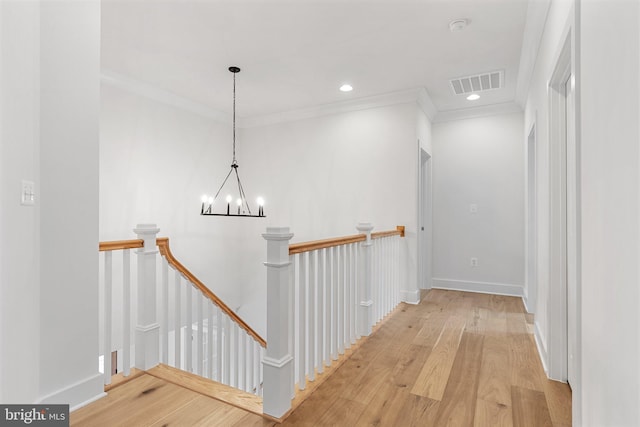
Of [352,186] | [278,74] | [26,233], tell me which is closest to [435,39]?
[278,74]

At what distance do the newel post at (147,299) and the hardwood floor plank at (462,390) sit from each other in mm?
1866

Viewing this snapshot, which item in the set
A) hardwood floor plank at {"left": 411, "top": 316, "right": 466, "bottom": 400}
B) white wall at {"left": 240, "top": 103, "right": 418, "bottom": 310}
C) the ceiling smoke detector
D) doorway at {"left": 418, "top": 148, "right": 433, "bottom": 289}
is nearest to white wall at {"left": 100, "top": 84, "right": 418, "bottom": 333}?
white wall at {"left": 240, "top": 103, "right": 418, "bottom": 310}

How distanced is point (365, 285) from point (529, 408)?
4.65 feet

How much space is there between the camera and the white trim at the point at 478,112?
14.4 feet

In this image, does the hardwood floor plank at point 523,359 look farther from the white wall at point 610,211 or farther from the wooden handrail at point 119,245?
the wooden handrail at point 119,245

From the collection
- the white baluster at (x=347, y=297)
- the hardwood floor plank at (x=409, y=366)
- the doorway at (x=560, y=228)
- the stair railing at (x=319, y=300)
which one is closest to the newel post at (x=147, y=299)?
the stair railing at (x=319, y=300)

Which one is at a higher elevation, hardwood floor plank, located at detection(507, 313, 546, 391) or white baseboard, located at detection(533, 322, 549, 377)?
white baseboard, located at detection(533, 322, 549, 377)

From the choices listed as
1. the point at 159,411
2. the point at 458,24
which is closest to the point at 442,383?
the point at 159,411

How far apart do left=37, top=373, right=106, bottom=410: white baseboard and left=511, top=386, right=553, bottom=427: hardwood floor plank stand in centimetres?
220

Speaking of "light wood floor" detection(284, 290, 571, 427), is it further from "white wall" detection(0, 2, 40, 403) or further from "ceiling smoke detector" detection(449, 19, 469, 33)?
"ceiling smoke detector" detection(449, 19, 469, 33)

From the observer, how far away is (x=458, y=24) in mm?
2643

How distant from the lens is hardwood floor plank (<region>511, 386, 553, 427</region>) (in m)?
1.70

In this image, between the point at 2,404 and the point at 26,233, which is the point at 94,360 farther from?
the point at 26,233

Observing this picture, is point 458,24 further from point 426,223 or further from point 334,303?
point 426,223
